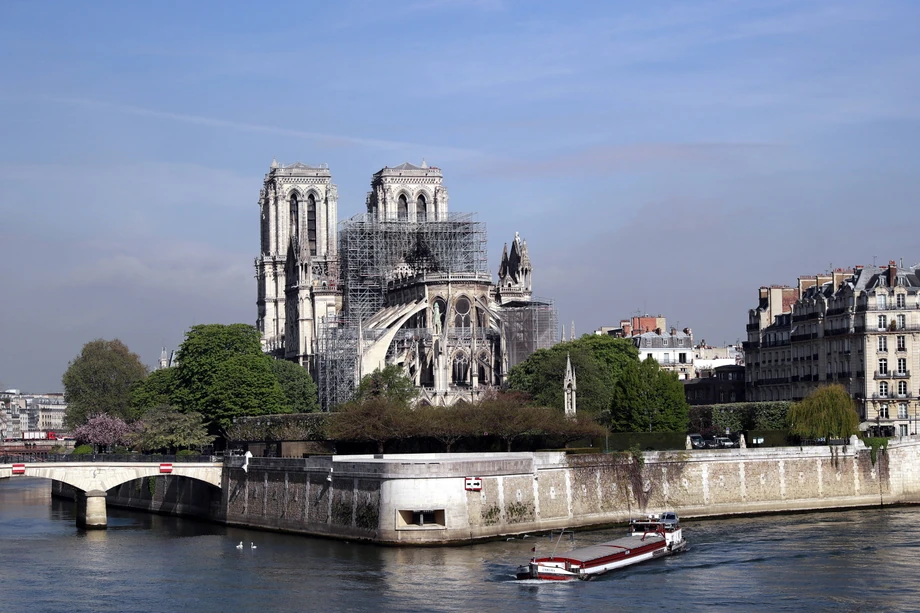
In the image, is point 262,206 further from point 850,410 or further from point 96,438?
point 850,410

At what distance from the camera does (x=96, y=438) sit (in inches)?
3937

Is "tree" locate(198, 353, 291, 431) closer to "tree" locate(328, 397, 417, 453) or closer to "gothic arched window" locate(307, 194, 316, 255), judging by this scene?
"tree" locate(328, 397, 417, 453)

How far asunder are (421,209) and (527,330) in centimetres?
2731

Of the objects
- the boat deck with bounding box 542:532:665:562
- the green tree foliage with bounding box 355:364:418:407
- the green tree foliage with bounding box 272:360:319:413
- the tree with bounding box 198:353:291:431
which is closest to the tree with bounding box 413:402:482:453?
the green tree foliage with bounding box 355:364:418:407

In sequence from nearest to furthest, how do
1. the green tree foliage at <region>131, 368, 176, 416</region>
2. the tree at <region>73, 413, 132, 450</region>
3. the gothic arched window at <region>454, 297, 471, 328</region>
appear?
the green tree foliage at <region>131, 368, 176, 416</region> → the tree at <region>73, 413, 132, 450</region> → the gothic arched window at <region>454, 297, 471, 328</region>

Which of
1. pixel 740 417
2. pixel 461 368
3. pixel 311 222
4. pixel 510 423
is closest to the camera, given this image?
pixel 510 423

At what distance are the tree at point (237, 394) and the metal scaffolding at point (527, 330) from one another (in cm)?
2305

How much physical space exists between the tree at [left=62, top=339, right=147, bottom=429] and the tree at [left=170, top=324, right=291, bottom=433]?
26111 millimetres

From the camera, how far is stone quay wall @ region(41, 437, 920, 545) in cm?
5541

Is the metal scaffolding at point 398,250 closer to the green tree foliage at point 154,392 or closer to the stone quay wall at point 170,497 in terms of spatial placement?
the green tree foliage at point 154,392

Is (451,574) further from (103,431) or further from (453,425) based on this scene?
(103,431)

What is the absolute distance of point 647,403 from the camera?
7762cm

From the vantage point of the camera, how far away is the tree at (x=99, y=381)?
373 ft

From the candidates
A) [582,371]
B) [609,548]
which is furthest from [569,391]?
[609,548]
